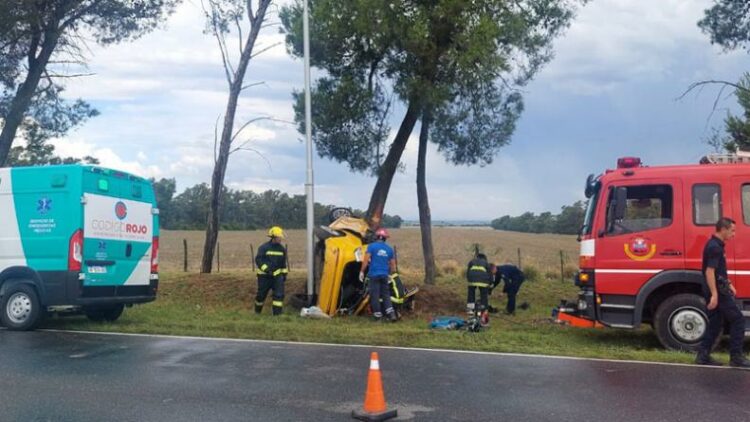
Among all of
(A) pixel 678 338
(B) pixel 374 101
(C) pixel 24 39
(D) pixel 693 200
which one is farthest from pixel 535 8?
(C) pixel 24 39

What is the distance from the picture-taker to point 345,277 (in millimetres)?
14156

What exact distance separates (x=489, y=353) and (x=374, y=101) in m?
8.08

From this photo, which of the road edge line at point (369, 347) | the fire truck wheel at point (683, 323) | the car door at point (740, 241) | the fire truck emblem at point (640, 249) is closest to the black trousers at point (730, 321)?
the road edge line at point (369, 347)

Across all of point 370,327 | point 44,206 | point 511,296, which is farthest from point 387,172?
point 44,206

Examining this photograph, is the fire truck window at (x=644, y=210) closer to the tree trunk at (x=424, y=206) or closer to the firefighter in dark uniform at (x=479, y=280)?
the firefighter in dark uniform at (x=479, y=280)

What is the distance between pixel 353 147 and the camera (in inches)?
656

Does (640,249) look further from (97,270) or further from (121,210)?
(97,270)

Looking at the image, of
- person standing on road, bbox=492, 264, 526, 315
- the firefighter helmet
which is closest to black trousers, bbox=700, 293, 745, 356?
person standing on road, bbox=492, 264, 526, 315

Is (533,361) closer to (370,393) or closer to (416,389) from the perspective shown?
(416,389)

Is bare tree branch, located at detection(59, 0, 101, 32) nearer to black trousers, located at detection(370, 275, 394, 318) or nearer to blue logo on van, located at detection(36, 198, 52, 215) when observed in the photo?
blue logo on van, located at detection(36, 198, 52, 215)

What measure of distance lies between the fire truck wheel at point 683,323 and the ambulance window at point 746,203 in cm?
123

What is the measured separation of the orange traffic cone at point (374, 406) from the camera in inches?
243

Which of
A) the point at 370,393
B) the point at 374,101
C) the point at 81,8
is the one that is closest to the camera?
the point at 370,393

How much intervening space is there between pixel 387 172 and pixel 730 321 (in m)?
9.13
